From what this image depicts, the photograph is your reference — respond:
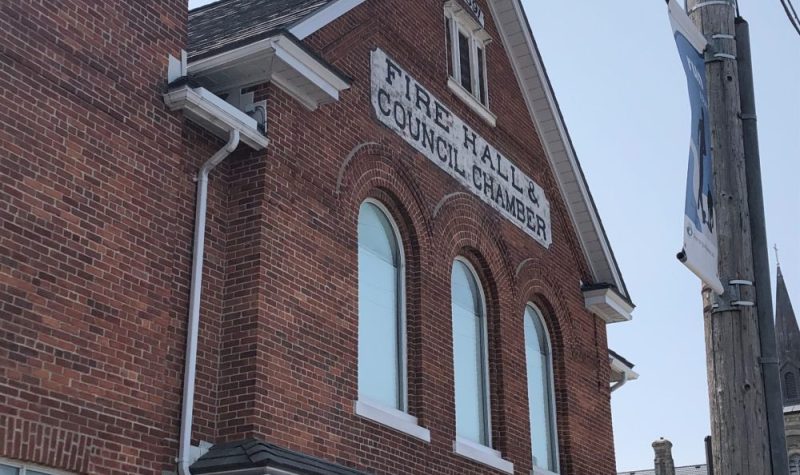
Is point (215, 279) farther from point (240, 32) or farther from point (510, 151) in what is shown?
point (510, 151)

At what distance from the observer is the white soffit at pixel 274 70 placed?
11.1 metres

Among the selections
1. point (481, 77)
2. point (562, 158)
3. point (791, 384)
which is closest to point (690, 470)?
point (791, 384)

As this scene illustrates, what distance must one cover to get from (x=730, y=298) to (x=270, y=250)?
4.70m

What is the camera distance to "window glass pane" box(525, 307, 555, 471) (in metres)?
16.0

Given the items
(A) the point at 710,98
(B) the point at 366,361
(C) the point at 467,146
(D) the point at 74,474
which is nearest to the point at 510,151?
(C) the point at 467,146

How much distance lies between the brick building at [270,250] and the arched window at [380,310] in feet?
0.11

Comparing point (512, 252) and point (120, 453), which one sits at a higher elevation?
point (512, 252)

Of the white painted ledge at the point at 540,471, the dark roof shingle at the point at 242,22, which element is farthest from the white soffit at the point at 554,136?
the dark roof shingle at the point at 242,22

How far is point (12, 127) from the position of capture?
8992 mm

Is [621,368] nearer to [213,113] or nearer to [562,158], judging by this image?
[562,158]

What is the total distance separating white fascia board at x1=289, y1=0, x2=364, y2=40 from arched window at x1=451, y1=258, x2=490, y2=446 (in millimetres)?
3721

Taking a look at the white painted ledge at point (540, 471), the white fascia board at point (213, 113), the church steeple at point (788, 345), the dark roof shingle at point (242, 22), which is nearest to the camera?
the white fascia board at point (213, 113)

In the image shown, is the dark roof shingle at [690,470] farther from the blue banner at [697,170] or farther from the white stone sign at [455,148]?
the blue banner at [697,170]

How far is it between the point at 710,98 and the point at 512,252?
7656 millimetres
